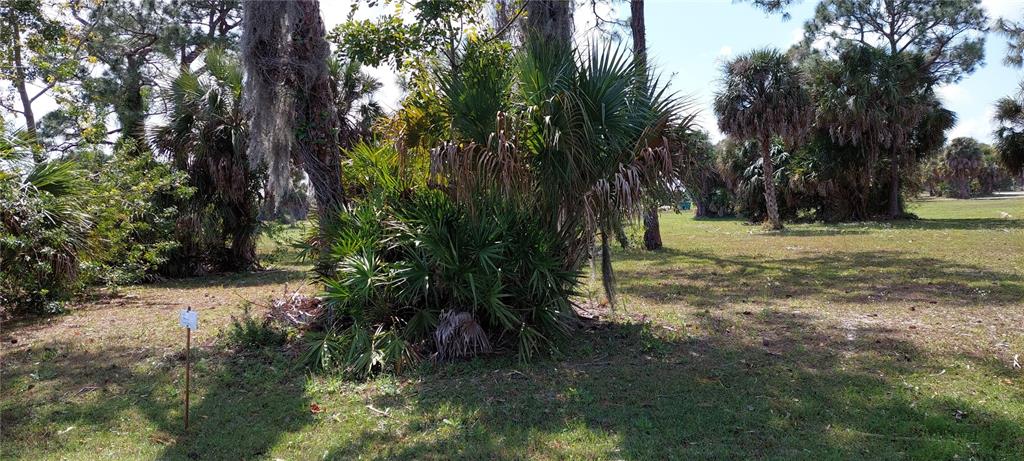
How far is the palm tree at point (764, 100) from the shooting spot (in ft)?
77.8

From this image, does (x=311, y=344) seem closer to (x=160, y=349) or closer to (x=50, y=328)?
(x=160, y=349)

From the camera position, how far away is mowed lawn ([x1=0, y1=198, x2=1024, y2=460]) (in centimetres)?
432

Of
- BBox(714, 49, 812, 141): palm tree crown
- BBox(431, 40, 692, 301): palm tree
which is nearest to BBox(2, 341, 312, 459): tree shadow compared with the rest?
BBox(431, 40, 692, 301): palm tree

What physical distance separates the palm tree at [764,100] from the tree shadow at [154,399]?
21.6m

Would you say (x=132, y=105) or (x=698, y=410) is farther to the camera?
(x=132, y=105)

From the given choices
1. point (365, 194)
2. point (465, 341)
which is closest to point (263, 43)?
point (365, 194)

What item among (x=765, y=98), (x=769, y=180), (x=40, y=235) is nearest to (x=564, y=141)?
(x=40, y=235)

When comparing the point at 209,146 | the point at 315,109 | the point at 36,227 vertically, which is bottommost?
the point at 36,227

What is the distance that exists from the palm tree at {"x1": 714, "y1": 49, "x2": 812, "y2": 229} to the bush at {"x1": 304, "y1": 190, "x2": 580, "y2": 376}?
19.9 m

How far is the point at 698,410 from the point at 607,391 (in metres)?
0.78

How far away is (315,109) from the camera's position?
755 cm

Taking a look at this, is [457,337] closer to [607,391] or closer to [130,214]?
[607,391]

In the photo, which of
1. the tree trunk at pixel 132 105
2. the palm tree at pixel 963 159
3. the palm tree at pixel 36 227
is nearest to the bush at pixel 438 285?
the palm tree at pixel 36 227

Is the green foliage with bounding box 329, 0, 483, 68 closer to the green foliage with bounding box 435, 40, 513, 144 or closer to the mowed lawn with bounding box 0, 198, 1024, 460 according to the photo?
the green foliage with bounding box 435, 40, 513, 144
